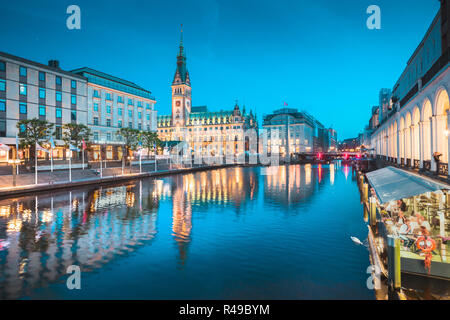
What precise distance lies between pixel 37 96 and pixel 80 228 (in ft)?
193

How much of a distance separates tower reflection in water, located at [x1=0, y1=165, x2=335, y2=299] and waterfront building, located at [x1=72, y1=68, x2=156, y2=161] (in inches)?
1890

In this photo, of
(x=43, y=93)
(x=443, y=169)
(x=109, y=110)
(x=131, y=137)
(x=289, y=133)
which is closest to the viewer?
(x=443, y=169)

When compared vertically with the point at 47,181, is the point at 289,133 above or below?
above

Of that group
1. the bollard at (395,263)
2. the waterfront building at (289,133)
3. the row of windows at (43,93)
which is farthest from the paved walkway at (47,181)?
the waterfront building at (289,133)

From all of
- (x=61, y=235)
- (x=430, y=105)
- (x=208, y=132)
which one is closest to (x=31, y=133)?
(x=61, y=235)

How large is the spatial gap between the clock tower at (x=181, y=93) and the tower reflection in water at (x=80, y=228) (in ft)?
534

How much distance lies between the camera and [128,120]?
3588 inches

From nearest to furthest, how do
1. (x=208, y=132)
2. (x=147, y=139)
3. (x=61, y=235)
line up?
(x=61, y=235) → (x=147, y=139) → (x=208, y=132)

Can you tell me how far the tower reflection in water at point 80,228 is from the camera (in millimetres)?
11938

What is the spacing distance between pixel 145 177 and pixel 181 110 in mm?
141927

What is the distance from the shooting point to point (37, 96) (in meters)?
62.8

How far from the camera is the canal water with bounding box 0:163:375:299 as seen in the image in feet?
33.6

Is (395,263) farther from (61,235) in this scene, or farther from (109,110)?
(109,110)
